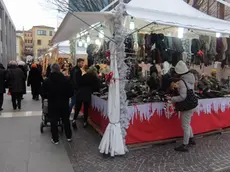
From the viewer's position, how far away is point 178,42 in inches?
257

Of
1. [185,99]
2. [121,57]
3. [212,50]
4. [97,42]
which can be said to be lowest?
[185,99]

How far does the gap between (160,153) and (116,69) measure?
1827mm

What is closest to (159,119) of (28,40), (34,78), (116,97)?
(116,97)

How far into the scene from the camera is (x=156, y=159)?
465cm

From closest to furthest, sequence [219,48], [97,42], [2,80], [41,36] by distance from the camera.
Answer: [219,48], [97,42], [2,80], [41,36]

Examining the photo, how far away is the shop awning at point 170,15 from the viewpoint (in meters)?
4.65

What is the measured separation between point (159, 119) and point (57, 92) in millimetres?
2198

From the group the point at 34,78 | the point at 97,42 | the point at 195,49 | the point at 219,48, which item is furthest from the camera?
the point at 34,78

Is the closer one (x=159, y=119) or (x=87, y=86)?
(x=159, y=119)

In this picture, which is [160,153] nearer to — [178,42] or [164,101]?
[164,101]

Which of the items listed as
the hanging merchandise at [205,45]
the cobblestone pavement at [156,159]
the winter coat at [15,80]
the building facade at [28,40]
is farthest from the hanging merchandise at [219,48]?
the building facade at [28,40]

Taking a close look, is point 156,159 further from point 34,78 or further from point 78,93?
point 34,78

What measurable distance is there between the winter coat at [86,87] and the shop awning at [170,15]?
2212 mm

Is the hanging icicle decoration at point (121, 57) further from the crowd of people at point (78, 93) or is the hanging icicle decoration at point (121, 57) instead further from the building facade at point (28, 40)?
the building facade at point (28, 40)
